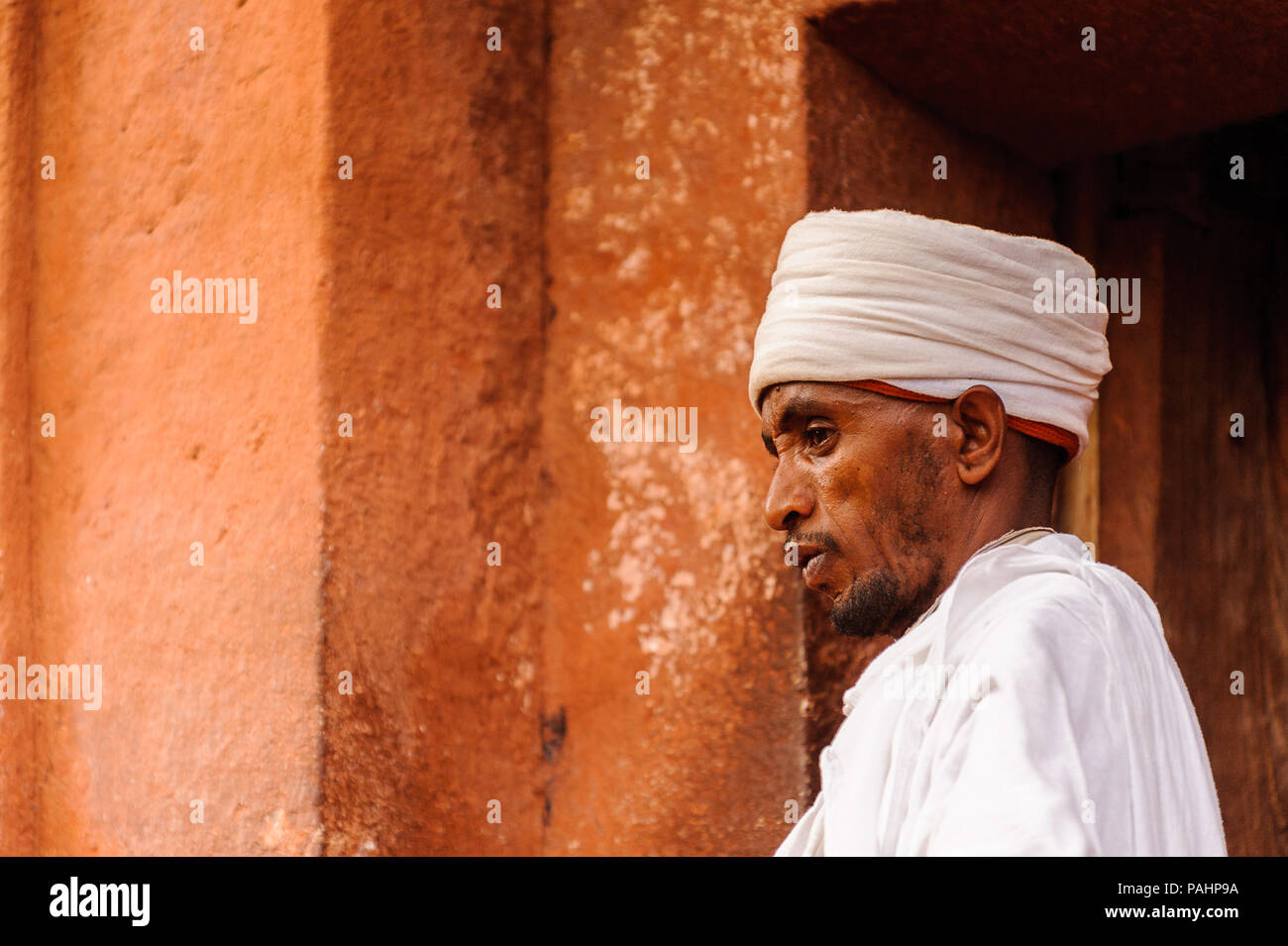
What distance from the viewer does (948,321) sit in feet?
6.23

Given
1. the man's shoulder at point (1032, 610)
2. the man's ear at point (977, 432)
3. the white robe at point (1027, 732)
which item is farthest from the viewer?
the man's ear at point (977, 432)

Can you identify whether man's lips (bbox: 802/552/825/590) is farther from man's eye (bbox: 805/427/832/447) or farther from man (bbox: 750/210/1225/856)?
man's eye (bbox: 805/427/832/447)

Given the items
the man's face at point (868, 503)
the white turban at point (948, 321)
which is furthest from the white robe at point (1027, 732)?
the white turban at point (948, 321)

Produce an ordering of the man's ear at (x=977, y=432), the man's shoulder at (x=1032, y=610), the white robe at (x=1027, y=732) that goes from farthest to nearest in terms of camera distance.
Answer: the man's ear at (x=977, y=432) → the man's shoulder at (x=1032, y=610) → the white robe at (x=1027, y=732)

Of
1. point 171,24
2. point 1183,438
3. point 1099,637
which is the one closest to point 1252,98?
point 1183,438

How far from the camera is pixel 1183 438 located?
316cm

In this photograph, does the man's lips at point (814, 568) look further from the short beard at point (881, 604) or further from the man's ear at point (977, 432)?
the man's ear at point (977, 432)

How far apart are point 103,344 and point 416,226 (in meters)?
0.72

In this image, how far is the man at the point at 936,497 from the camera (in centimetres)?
163

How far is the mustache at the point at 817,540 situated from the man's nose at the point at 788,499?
0.07 feet

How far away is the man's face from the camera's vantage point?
191 centimetres

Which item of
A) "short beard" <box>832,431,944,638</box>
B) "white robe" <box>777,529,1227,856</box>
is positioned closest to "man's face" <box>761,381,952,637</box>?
"short beard" <box>832,431,944,638</box>

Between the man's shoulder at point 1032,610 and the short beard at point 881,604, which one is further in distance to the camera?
the short beard at point 881,604
